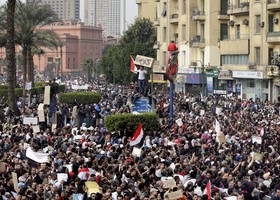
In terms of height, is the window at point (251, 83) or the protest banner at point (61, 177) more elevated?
the window at point (251, 83)

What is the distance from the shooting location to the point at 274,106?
1896 inches

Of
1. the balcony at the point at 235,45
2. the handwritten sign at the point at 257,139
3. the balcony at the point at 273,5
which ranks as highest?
the balcony at the point at 273,5

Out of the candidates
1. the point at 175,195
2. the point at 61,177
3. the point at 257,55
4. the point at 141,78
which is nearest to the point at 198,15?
the point at 257,55

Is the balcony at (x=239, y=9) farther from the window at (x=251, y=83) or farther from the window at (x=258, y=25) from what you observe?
the window at (x=251, y=83)

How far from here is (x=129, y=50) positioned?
292 ft

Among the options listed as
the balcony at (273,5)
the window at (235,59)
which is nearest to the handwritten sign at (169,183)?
the balcony at (273,5)

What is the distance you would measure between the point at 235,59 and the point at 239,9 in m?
4.13

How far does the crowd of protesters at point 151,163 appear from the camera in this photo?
63.2ft

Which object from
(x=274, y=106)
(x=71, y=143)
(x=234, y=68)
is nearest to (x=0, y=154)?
(x=71, y=143)

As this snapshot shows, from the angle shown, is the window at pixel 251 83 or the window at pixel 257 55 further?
the window at pixel 251 83

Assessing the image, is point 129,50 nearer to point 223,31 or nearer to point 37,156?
point 223,31

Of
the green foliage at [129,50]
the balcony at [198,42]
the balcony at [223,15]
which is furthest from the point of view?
the green foliage at [129,50]

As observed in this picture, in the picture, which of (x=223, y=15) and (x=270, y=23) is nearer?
(x=270, y=23)

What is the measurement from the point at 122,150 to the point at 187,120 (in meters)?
12.6
